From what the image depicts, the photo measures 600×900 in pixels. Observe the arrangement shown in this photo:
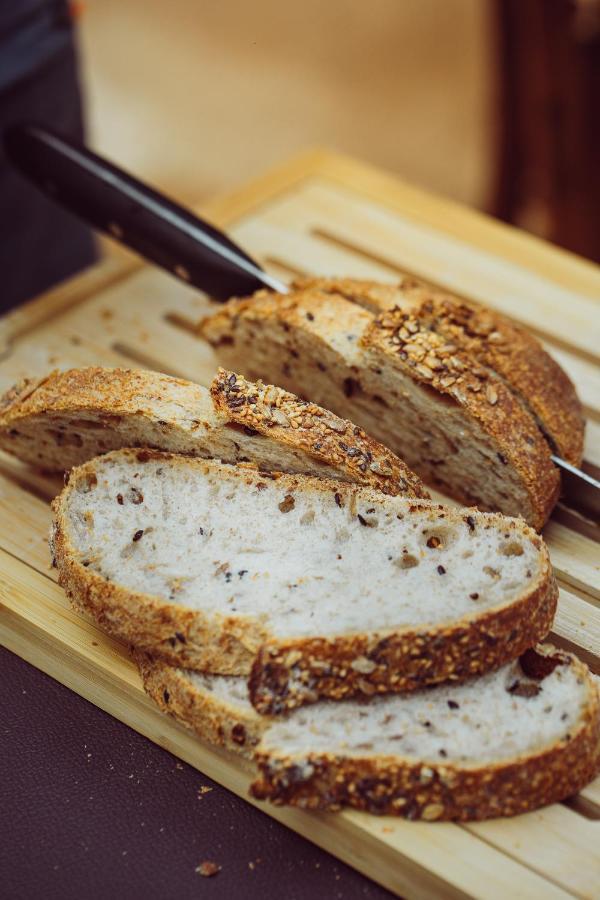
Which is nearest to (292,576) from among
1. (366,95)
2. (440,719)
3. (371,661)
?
(371,661)

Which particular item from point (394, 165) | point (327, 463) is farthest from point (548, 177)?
point (327, 463)

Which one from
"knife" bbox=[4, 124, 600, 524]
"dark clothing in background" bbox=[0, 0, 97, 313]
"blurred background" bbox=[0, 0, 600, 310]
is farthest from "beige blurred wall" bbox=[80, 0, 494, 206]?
"knife" bbox=[4, 124, 600, 524]

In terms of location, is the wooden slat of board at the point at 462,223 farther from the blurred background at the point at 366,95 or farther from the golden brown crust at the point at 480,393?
the blurred background at the point at 366,95

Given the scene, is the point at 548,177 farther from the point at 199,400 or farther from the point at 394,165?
the point at 199,400

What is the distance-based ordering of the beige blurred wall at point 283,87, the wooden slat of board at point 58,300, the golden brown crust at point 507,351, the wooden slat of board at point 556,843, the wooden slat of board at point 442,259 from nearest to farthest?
1. the wooden slat of board at point 556,843
2. the golden brown crust at point 507,351
3. the wooden slat of board at point 58,300
4. the wooden slat of board at point 442,259
5. the beige blurred wall at point 283,87

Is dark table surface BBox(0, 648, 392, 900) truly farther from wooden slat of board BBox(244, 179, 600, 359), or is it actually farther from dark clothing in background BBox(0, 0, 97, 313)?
dark clothing in background BBox(0, 0, 97, 313)

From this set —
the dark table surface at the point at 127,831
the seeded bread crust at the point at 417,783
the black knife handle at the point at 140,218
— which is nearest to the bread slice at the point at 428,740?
the seeded bread crust at the point at 417,783
